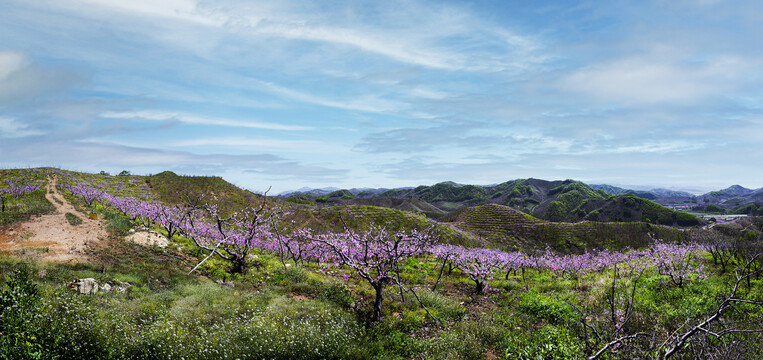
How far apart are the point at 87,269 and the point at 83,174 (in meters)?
75.1

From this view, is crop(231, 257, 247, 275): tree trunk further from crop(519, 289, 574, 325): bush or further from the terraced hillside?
the terraced hillside

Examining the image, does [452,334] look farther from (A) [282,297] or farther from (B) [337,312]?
(A) [282,297]

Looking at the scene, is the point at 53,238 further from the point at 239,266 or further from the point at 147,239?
the point at 239,266

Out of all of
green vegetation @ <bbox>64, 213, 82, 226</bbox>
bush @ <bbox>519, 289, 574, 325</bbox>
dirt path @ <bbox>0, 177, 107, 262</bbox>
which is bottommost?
bush @ <bbox>519, 289, 574, 325</bbox>

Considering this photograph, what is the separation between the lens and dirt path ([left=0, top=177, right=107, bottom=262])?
646 inches

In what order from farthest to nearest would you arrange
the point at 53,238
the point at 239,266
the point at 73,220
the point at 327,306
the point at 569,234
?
the point at 569,234, the point at 73,220, the point at 239,266, the point at 53,238, the point at 327,306

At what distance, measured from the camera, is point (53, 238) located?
60.7 ft

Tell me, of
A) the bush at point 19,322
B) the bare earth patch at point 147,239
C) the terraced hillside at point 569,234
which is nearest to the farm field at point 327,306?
the bush at point 19,322

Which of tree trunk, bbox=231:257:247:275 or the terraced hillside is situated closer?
tree trunk, bbox=231:257:247:275

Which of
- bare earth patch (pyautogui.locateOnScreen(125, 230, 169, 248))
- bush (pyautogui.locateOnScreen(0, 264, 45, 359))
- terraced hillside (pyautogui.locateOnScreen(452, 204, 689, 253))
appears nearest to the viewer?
bush (pyautogui.locateOnScreen(0, 264, 45, 359))

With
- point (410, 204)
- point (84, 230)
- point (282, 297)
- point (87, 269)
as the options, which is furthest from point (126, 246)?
point (410, 204)

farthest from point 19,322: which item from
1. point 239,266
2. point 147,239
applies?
point 147,239

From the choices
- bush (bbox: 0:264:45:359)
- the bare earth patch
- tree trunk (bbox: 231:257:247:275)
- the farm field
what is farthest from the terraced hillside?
bush (bbox: 0:264:45:359)

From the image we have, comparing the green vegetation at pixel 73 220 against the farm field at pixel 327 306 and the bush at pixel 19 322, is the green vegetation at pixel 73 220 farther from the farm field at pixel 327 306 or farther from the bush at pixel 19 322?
the bush at pixel 19 322
